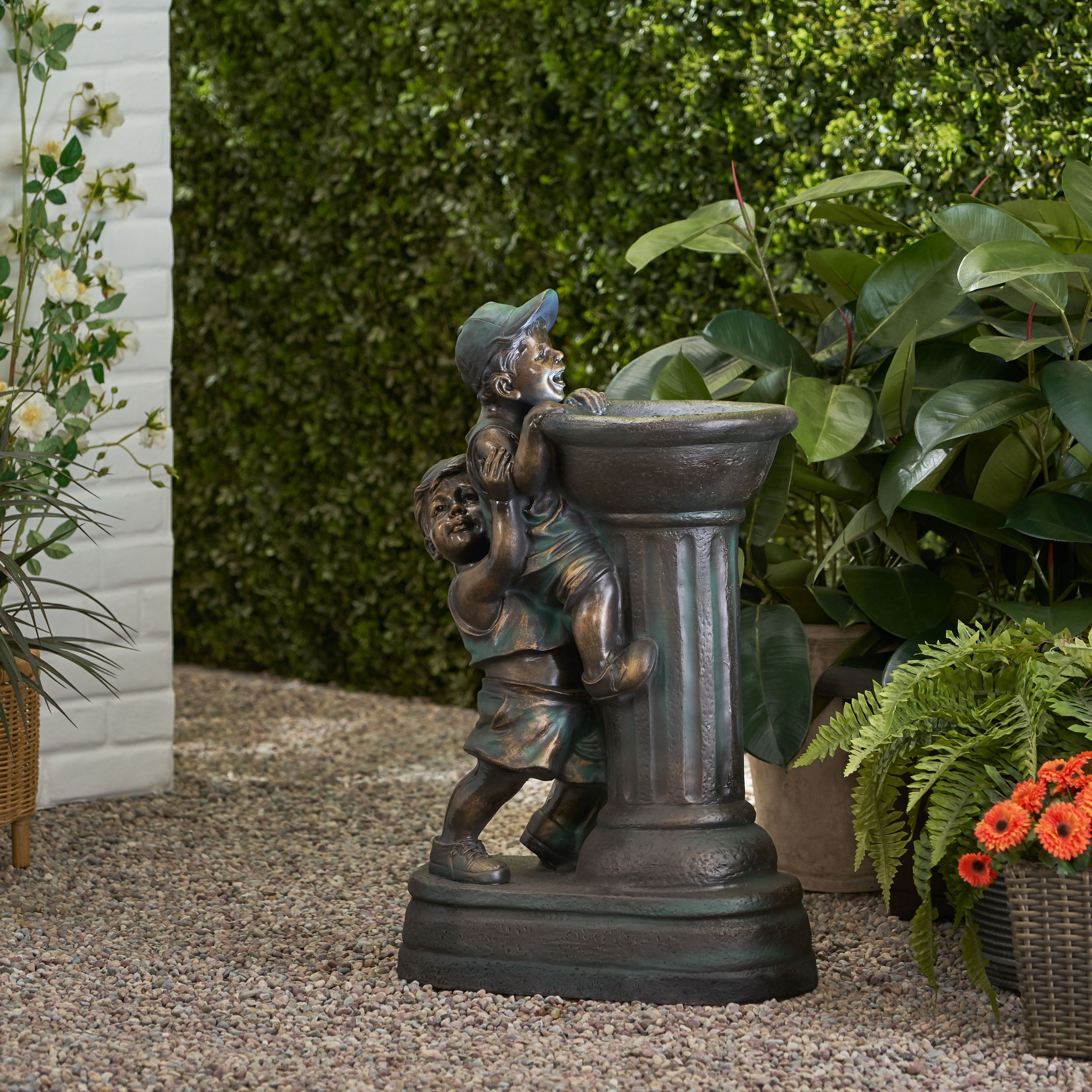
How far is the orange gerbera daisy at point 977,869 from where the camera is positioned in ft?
6.52

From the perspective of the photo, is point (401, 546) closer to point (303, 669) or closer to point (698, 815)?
point (303, 669)

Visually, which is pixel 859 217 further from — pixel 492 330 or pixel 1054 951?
pixel 1054 951

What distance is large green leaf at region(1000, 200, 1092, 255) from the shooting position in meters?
2.60

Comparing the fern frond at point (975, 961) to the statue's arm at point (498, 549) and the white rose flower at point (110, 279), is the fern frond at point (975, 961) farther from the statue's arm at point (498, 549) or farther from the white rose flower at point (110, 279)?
the white rose flower at point (110, 279)

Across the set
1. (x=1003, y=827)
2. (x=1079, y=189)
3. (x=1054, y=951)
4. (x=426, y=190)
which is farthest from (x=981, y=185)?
(x=426, y=190)

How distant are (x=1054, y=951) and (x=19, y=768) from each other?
191 cm

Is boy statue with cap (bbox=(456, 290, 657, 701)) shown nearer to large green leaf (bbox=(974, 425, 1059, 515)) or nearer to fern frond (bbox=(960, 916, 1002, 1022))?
fern frond (bbox=(960, 916, 1002, 1022))

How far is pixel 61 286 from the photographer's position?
121 inches

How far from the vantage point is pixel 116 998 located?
222 cm

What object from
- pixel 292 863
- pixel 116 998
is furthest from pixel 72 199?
pixel 116 998

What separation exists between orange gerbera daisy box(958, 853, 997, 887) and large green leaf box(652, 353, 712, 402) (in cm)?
96

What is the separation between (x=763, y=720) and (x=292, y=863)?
106cm

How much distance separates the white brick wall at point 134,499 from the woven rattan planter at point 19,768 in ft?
1.51

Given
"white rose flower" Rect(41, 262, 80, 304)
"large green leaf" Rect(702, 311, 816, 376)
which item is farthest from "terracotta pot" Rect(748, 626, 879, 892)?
"white rose flower" Rect(41, 262, 80, 304)
